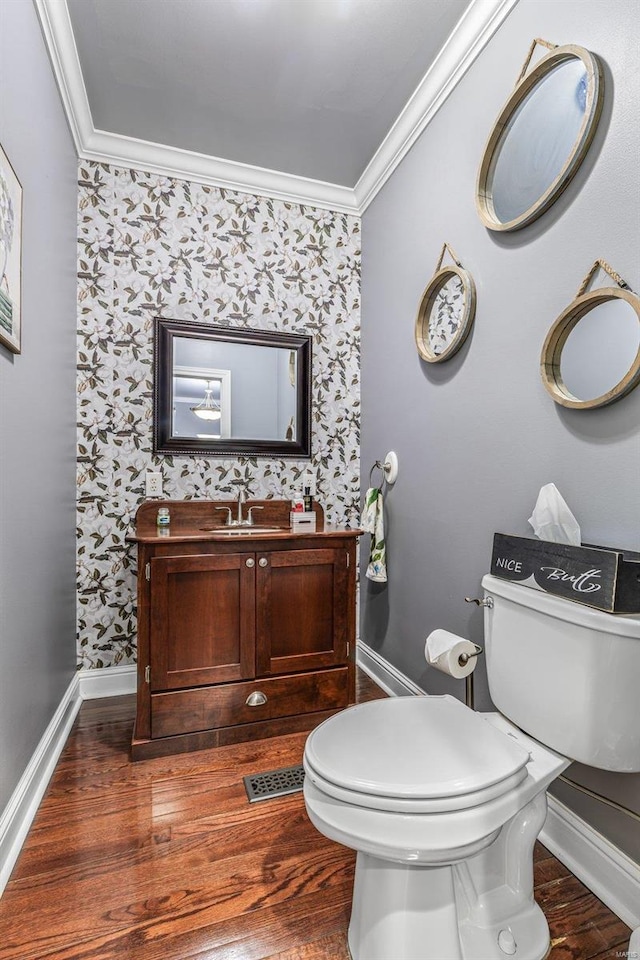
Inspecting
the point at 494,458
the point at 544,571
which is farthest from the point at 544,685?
the point at 494,458

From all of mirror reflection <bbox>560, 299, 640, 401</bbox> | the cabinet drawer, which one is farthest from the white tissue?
the cabinet drawer

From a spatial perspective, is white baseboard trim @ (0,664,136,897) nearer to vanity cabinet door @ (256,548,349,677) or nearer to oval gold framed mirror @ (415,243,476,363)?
vanity cabinet door @ (256,548,349,677)

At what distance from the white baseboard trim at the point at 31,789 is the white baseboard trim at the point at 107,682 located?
19 cm

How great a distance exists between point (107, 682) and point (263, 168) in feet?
8.85

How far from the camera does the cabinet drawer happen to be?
1.83 m

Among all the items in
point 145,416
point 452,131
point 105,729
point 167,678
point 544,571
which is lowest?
point 105,729

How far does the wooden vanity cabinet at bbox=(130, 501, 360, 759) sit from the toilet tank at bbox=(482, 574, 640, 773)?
89cm

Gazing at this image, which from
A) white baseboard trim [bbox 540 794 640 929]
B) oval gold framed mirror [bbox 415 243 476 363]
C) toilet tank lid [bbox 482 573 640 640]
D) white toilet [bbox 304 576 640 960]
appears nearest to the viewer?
white toilet [bbox 304 576 640 960]

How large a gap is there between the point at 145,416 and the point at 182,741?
1456 mm

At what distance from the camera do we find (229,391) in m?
2.47

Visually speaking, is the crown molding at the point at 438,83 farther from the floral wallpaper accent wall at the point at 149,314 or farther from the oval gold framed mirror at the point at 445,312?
the oval gold framed mirror at the point at 445,312

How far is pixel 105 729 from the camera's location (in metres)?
2.01

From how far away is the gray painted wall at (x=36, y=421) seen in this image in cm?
134

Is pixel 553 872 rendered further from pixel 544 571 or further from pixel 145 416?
pixel 145 416
